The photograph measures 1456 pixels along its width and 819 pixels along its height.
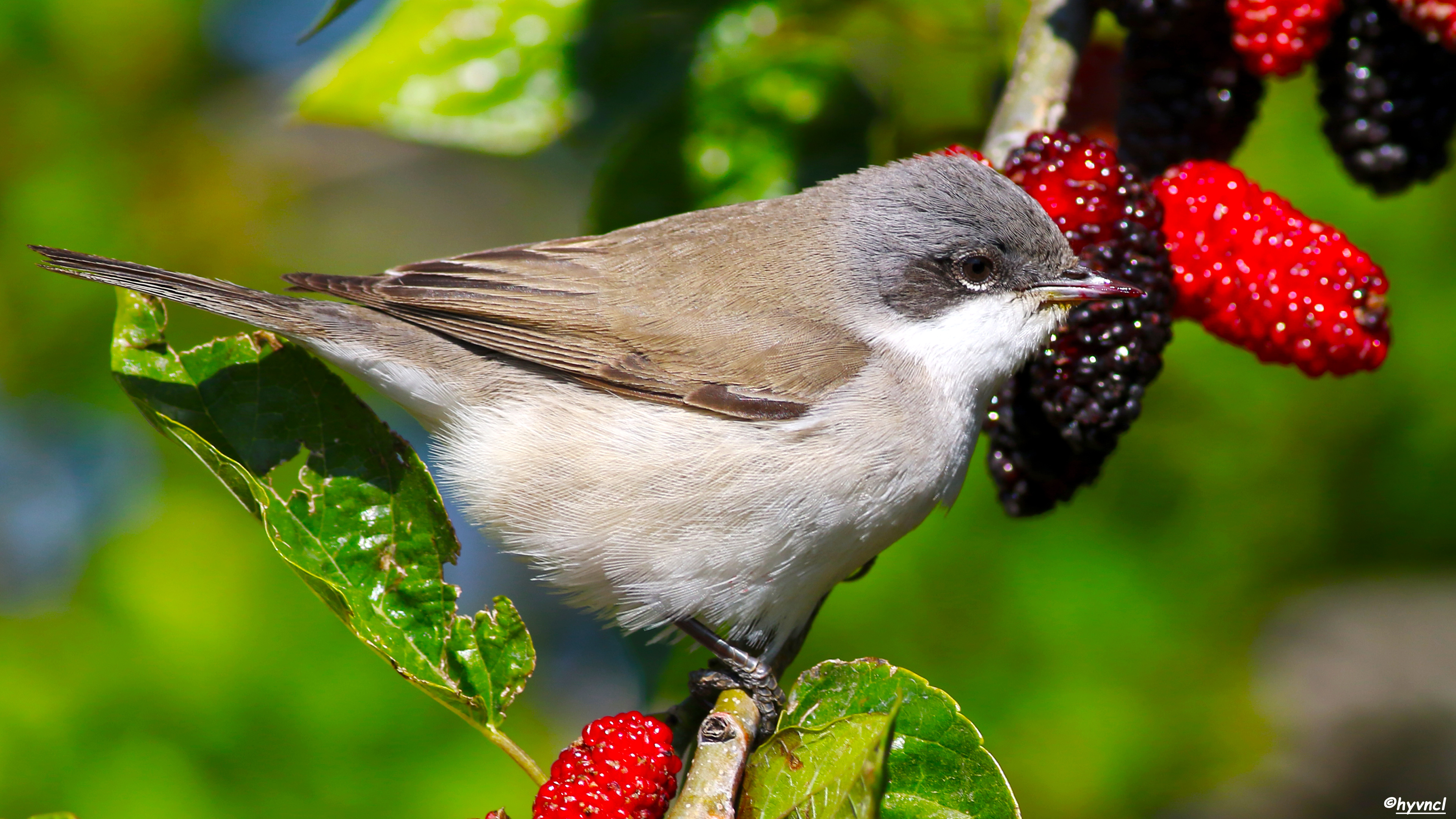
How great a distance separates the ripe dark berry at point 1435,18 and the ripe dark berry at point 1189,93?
369mm

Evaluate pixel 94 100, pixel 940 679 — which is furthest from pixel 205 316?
pixel 940 679

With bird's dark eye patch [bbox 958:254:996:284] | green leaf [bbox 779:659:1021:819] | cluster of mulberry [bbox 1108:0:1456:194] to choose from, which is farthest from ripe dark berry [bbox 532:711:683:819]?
cluster of mulberry [bbox 1108:0:1456:194]

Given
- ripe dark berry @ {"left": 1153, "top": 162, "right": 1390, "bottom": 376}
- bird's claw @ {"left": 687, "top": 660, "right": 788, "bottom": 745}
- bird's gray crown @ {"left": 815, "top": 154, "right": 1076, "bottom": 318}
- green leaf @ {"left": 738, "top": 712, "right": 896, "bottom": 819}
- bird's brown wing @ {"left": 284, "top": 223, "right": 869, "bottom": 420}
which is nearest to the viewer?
green leaf @ {"left": 738, "top": 712, "right": 896, "bottom": 819}

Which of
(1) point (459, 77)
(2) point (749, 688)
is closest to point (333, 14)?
(1) point (459, 77)

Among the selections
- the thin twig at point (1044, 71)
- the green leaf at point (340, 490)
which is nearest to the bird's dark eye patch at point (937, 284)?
the thin twig at point (1044, 71)

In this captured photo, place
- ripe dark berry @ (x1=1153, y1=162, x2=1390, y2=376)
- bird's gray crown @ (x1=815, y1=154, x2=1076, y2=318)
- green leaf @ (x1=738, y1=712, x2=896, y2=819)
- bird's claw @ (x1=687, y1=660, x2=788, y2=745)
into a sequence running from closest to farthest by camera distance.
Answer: green leaf @ (x1=738, y1=712, x2=896, y2=819), bird's claw @ (x1=687, y1=660, x2=788, y2=745), ripe dark berry @ (x1=1153, y1=162, x2=1390, y2=376), bird's gray crown @ (x1=815, y1=154, x2=1076, y2=318)

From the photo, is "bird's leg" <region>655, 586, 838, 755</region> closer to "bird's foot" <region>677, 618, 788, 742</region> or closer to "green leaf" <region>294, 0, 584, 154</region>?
"bird's foot" <region>677, 618, 788, 742</region>

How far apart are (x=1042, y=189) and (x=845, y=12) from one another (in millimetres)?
922

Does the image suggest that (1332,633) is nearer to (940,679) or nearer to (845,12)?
(940,679)

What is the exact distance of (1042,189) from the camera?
277 centimetres

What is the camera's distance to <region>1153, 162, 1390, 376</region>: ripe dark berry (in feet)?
8.41

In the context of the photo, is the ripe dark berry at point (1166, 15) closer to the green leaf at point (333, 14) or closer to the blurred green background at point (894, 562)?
the blurred green background at point (894, 562)

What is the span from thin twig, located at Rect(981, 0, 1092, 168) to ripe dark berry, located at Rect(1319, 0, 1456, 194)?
671 millimetres

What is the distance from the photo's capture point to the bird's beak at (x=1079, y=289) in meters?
2.50
